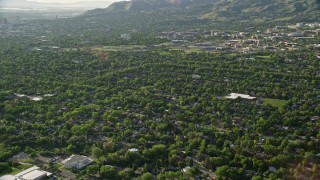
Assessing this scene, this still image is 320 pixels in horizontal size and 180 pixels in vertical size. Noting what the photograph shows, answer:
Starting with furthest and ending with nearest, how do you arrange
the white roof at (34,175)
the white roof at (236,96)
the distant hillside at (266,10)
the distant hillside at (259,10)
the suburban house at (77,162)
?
the distant hillside at (266,10), the distant hillside at (259,10), the white roof at (236,96), the suburban house at (77,162), the white roof at (34,175)

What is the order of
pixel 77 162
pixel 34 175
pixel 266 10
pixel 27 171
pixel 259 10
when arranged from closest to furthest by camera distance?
pixel 34 175 → pixel 27 171 → pixel 77 162 → pixel 266 10 → pixel 259 10

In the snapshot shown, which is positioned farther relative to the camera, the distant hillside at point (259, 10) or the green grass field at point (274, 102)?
the distant hillside at point (259, 10)

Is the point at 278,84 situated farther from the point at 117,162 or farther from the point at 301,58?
the point at 117,162

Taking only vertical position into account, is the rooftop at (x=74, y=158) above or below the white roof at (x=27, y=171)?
above

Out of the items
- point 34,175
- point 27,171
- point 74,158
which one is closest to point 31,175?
point 34,175

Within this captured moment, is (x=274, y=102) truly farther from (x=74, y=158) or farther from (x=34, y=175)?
(x=34, y=175)

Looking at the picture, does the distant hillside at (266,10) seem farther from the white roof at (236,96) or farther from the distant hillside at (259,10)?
the white roof at (236,96)

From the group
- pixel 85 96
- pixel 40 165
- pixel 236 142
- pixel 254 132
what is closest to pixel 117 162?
pixel 40 165

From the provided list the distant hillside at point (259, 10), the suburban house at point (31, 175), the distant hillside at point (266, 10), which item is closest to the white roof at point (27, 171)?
the suburban house at point (31, 175)

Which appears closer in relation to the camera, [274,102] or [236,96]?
[274,102]
